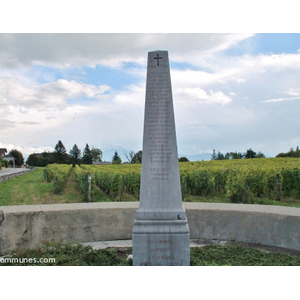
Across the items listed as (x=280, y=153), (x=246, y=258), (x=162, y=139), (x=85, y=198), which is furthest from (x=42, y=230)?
(x=280, y=153)

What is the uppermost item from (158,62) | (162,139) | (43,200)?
(158,62)

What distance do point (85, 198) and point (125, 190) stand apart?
3037mm

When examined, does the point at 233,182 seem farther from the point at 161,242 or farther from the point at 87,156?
the point at 87,156

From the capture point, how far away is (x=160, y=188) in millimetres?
5047

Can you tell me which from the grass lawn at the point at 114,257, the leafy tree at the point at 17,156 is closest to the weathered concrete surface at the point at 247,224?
the grass lawn at the point at 114,257

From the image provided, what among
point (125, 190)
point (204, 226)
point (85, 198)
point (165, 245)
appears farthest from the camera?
point (125, 190)

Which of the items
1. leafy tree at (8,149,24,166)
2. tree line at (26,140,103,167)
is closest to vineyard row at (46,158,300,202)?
tree line at (26,140,103,167)

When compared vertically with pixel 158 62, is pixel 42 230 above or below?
below

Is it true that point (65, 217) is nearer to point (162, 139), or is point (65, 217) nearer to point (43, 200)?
point (162, 139)

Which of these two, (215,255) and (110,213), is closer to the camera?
(215,255)

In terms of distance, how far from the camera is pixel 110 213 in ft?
21.8

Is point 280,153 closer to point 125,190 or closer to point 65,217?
point 125,190

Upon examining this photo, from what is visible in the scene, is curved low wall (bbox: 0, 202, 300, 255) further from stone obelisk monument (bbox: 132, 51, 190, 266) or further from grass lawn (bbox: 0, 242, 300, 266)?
stone obelisk monument (bbox: 132, 51, 190, 266)

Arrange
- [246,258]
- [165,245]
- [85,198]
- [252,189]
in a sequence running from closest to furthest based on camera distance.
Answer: [165,245] → [246,258] → [252,189] → [85,198]
